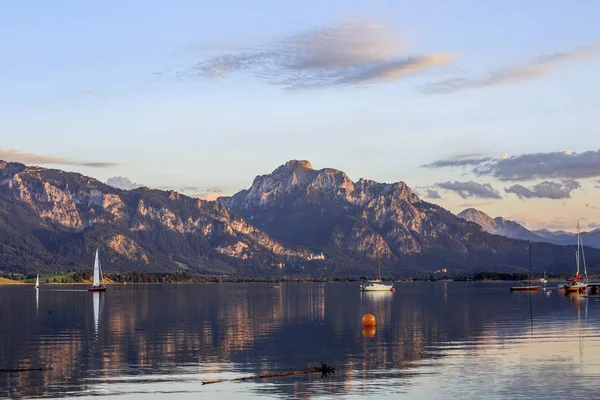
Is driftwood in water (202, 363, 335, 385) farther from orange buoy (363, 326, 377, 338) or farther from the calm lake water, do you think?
orange buoy (363, 326, 377, 338)

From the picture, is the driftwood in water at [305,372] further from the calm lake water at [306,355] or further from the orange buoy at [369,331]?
the orange buoy at [369,331]

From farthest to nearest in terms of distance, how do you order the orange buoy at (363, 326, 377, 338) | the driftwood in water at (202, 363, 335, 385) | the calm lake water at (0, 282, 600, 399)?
the orange buoy at (363, 326, 377, 338), the driftwood in water at (202, 363, 335, 385), the calm lake water at (0, 282, 600, 399)

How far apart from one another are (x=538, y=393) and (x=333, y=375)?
19518 millimetres

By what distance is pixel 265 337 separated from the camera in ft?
390

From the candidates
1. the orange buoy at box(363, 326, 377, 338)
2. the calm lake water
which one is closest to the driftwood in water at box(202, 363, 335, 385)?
the calm lake water

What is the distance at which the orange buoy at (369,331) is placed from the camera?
121 m

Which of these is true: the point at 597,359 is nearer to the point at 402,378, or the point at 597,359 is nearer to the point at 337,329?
the point at 402,378

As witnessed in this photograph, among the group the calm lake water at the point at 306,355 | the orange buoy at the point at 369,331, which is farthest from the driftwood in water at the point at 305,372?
the orange buoy at the point at 369,331

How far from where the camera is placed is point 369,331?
421ft

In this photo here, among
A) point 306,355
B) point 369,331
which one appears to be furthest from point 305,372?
point 369,331

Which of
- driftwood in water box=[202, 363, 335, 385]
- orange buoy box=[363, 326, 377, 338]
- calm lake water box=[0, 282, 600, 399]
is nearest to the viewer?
calm lake water box=[0, 282, 600, 399]

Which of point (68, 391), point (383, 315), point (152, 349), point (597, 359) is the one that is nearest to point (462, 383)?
point (597, 359)

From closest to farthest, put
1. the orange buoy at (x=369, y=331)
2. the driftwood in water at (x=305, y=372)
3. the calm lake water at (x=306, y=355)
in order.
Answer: the calm lake water at (x=306, y=355) < the driftwood in water at (x=305, y=372) < the orange buoy at (x=369, y=331)

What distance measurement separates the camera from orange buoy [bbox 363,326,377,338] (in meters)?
121
